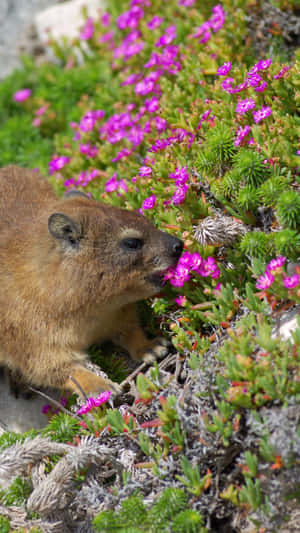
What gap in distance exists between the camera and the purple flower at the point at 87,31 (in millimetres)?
7930

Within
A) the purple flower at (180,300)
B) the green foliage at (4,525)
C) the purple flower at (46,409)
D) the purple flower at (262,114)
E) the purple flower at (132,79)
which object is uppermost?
the purple flower at (262,114)

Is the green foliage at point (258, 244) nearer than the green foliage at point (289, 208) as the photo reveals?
→ No

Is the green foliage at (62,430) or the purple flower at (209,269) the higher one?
the purple flower at (209,269)

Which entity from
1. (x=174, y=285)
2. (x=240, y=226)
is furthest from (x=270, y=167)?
(x=174, y=285)

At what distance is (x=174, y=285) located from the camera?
4078 mm

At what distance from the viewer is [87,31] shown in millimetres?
7957

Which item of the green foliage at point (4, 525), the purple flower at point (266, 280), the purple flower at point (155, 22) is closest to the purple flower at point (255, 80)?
the purple flower at point (266, 280)

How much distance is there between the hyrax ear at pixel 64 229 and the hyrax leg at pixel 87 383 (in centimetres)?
93

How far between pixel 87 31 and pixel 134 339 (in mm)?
5292

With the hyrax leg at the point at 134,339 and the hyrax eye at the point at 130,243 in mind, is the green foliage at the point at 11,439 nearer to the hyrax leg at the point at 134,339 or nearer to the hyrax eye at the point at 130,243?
the hyrax leg at the point at 134,339

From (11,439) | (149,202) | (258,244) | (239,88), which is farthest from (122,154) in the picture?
(11,439)

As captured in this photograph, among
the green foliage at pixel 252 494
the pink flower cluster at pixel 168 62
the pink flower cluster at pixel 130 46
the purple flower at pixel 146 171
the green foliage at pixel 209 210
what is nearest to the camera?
the green foliage at pixel 252 494

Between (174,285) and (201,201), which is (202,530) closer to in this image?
(174,285)

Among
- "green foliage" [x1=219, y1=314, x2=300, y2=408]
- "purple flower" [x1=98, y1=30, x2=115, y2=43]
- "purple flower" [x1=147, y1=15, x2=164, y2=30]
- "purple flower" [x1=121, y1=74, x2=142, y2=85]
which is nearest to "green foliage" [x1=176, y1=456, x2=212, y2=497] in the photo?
"green foliage" [x1=219, y1=314, x2=300, y2=408]
